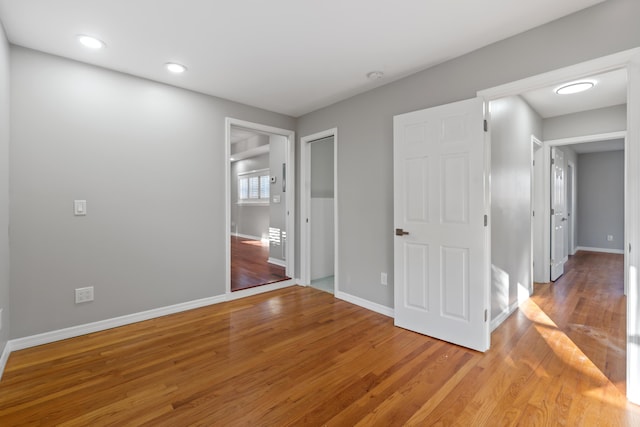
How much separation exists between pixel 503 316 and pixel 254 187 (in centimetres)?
702

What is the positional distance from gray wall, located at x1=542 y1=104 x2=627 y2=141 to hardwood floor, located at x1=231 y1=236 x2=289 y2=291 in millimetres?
4533

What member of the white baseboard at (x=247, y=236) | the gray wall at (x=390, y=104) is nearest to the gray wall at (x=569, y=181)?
the gray wall at (x=390, y=104)

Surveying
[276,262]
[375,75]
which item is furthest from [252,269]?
[375,75]

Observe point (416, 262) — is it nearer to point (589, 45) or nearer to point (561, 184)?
point (589, 45)

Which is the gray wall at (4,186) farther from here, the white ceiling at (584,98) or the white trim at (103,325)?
the white ceiling at (584,98)

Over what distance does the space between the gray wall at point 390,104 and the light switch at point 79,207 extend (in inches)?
102

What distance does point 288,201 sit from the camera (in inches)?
171

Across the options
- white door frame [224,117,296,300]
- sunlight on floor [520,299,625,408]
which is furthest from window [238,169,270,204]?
sunlight on floor [520,299,625,408]

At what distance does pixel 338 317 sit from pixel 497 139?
7.99 feet

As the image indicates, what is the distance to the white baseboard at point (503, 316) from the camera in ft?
9.10

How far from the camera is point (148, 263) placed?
9.86 feet

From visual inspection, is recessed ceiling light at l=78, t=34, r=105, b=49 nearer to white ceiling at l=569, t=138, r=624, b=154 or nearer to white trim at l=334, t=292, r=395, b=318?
white trim at l=334, t=292, r=395, b=318

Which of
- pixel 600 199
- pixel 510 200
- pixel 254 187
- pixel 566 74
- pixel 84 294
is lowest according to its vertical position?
pixel 84 294

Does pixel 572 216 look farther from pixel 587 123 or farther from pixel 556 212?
pixel 587 123
